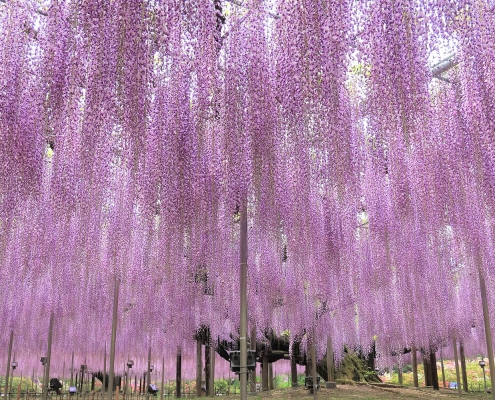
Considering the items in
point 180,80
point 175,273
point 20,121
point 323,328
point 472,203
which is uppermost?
point 180,80

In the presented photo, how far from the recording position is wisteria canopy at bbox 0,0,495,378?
5.23 metres

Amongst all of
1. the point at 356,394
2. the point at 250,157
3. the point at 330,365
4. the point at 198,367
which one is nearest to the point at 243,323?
the point at 250,157

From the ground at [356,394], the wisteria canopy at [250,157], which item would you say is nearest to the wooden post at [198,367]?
the wisteria canopy at [250,157]

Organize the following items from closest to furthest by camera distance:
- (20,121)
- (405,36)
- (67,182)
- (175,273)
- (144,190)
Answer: (405,36) → (20,121) → (144,190) → (67,182) → (175,273)

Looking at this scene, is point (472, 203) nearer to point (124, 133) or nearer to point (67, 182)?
point (124, 133)

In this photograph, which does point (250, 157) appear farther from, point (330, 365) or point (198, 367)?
point (198, 367)

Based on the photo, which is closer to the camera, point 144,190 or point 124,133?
point 124,133

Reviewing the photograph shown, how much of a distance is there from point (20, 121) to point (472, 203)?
286 inches

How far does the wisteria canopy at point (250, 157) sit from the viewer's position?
5.23 m

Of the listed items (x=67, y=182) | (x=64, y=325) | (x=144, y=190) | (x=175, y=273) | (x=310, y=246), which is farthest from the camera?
(x=64, y=325)

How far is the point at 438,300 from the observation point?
11.9 m

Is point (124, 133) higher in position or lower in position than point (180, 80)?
lower

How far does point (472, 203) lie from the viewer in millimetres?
8750

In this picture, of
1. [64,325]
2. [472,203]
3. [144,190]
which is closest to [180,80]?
[144,190]
